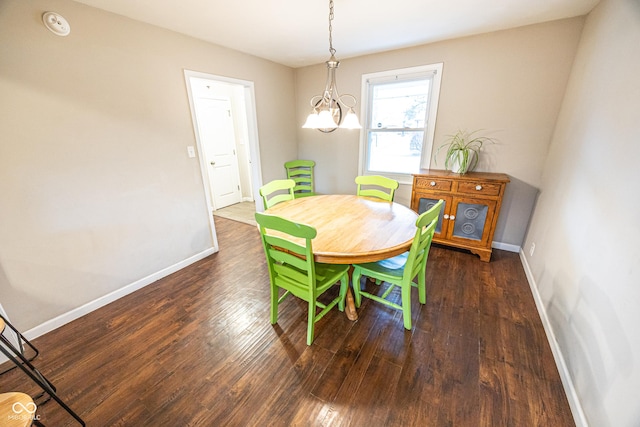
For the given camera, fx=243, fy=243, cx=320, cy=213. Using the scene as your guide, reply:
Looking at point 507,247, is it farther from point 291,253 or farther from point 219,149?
point 219,149

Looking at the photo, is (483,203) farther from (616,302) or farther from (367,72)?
(367,72)

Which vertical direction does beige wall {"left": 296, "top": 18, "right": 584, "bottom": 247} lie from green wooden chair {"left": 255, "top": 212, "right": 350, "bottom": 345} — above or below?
above

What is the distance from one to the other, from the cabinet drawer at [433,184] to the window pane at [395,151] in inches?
13.8

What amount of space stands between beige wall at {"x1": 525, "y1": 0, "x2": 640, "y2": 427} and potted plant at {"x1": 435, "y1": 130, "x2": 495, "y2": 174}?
0.74 m

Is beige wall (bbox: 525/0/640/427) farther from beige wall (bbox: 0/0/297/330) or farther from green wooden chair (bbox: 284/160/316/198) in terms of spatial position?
beige wall (bbox: 0/0/297/330)

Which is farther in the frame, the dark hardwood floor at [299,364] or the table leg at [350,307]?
the table leg at [350,307]

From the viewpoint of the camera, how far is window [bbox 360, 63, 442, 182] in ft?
9.85

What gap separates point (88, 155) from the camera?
1.94m

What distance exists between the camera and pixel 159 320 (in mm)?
1987

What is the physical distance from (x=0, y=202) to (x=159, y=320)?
4.25 ft

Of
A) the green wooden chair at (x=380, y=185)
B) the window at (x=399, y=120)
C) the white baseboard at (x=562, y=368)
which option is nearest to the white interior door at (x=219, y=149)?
the window at (x=399, y=120)

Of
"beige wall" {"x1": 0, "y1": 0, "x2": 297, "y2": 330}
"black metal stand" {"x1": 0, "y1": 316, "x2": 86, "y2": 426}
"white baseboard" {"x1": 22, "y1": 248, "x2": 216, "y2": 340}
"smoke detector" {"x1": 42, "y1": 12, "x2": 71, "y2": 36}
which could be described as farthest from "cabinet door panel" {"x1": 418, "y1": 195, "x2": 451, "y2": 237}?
"smoke detector" {"x1": 42, "y1": 12, "x2": 71, "y2": 36}

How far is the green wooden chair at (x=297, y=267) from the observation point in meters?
1.44

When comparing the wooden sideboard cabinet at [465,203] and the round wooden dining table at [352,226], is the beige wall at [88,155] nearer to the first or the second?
the round wooden dining table at [352,226]
